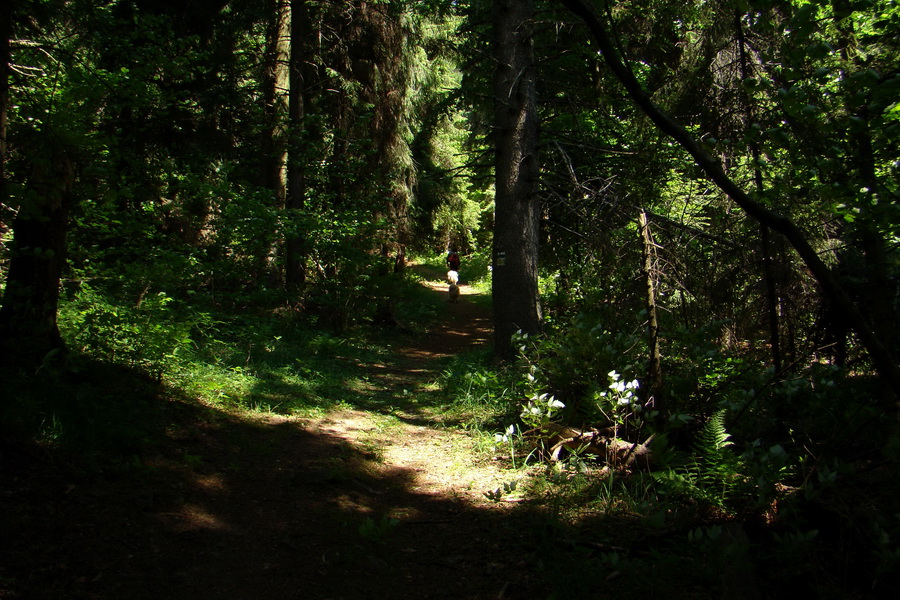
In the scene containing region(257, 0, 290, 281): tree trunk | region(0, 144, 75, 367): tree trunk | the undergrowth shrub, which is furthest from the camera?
region(257, 0, 290, 281): tree trunk

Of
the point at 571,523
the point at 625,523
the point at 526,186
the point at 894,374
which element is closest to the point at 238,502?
the point at 571,523

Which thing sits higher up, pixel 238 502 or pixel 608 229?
pixel 608 229

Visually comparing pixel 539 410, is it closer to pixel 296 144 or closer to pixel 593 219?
pixel 593 219

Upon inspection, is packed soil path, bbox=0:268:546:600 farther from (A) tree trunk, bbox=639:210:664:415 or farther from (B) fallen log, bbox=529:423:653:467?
(A) tree trunk, bbox=639:210:664:415

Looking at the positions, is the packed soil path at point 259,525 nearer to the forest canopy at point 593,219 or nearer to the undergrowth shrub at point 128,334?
the undergrowth shrub at point 128,334

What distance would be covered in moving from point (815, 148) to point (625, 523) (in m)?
2.73

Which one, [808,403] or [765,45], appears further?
[765,45]

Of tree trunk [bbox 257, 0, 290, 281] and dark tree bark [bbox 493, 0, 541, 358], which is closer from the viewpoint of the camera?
dark tree bark [bbox 493, 0, 541, 358]

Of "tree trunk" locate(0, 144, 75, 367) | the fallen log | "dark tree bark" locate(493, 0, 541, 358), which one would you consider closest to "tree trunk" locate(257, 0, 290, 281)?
"dark tree bark" locate(493, 0, 541, 358)

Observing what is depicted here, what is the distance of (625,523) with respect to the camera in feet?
12.4

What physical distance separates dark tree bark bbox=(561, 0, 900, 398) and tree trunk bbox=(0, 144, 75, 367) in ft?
14.3

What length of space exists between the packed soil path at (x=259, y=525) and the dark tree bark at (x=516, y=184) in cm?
362

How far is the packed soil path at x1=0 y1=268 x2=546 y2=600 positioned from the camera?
9.90 ft

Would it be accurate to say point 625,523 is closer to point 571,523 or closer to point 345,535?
point 571,523
